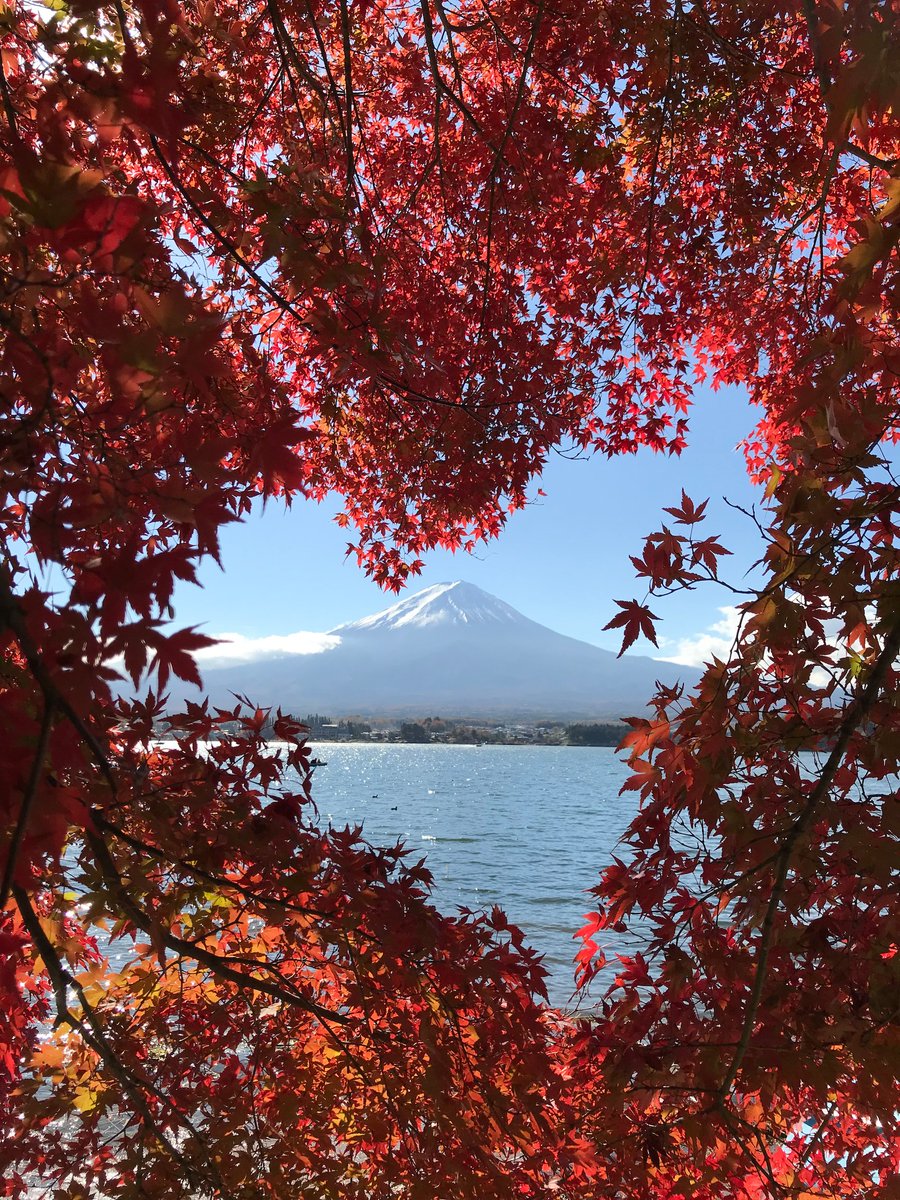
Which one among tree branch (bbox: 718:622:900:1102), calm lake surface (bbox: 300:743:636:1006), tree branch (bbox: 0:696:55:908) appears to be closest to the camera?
tree branch (bbox: 0:696:55:908)

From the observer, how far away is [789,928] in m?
2.29

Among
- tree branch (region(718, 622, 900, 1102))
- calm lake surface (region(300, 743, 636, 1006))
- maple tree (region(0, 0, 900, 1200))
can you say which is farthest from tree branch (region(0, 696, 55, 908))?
tree branch (region(718, 622, 900, 1102))

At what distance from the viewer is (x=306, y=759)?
315 cm

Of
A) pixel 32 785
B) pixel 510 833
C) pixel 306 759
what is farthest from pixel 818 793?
pixel 510 833

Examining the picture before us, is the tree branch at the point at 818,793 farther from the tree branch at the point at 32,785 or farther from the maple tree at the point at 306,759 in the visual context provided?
the tree branch at the point at 32,785

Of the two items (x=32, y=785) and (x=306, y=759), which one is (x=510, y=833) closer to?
(x=306, y=759)

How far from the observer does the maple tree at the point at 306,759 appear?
47.0 inches

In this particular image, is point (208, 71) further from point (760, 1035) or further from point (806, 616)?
point (760, 1035)

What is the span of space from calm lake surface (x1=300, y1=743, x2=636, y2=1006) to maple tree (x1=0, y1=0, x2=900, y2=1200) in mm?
518

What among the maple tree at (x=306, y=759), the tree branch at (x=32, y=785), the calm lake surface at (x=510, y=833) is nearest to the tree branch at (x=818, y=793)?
the maple tree at (x=306, y=759)

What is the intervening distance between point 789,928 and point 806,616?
3.12ft

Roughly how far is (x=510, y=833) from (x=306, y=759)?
102 feet

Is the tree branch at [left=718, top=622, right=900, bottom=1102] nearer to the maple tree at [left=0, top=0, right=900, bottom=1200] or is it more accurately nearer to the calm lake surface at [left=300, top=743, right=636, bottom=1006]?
the maple tree at [left=0, top=0, right=900, bottom=1200]

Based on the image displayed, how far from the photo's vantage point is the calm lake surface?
1669 cm
